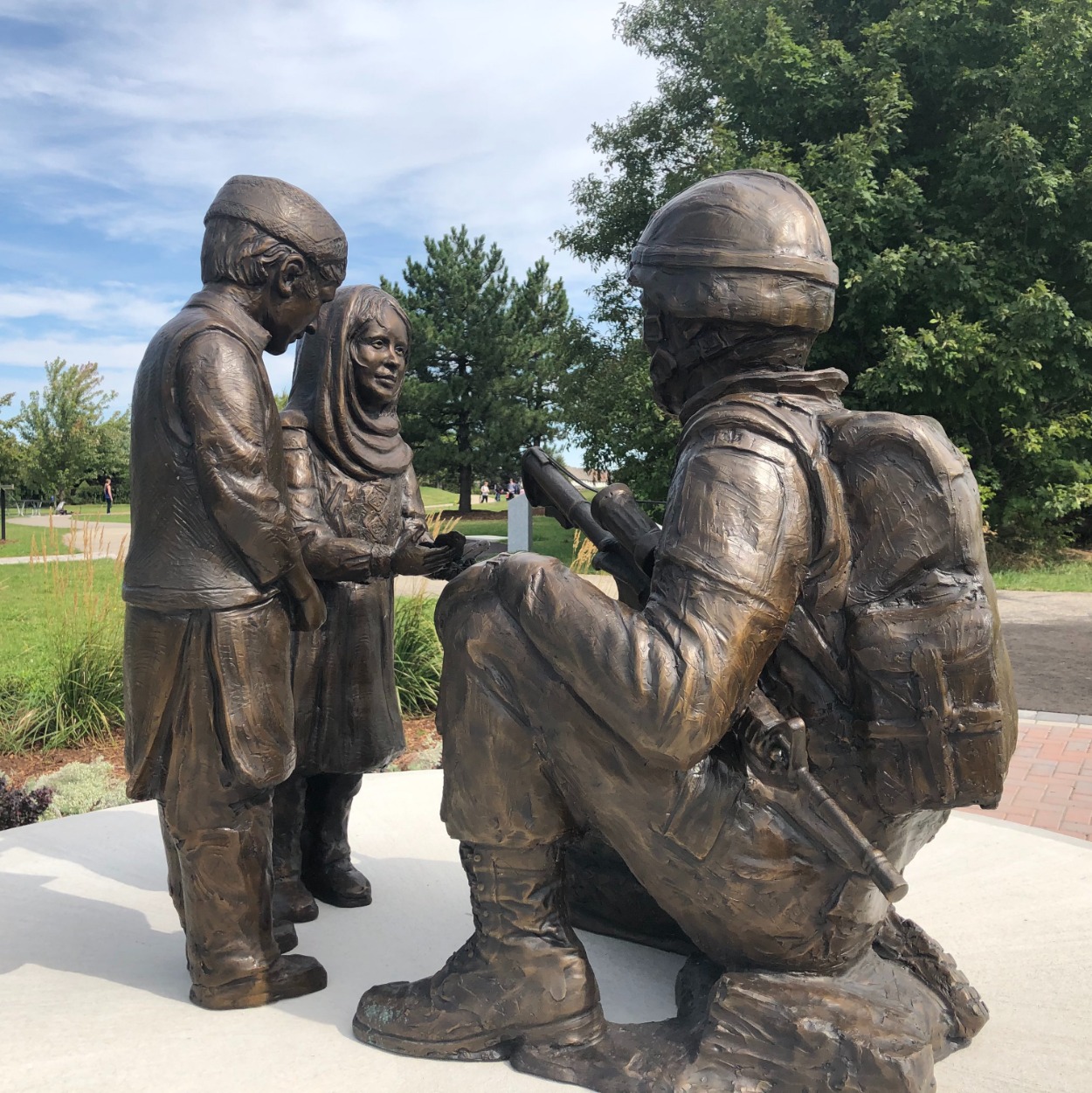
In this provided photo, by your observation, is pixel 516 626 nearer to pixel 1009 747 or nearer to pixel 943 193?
pixel 1009 747

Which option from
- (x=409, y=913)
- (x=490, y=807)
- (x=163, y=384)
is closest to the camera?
(x=490, y=807)

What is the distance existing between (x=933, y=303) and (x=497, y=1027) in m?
14.3

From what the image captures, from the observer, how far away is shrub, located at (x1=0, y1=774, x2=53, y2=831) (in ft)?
15.6

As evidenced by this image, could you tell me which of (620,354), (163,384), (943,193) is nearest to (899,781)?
(163,384)

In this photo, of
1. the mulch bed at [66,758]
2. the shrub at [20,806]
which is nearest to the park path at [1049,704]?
the mulch bed at [66,758]

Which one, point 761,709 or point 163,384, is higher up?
point 163,384

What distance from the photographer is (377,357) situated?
10.9ft

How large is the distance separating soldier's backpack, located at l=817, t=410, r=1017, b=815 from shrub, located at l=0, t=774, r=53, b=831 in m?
4.02

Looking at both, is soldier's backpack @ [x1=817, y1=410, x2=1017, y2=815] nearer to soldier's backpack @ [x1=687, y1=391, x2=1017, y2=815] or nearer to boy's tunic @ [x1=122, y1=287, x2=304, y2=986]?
soldier's backpack @ [x1=687, y1=391, x2=1017, y2=815]

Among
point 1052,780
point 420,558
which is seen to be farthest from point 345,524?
point 1052,780

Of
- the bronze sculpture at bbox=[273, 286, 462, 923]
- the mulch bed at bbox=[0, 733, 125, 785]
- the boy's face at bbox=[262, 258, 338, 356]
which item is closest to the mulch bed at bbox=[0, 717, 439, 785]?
the mulch bed at bbox=[0, 733, 125, 785]

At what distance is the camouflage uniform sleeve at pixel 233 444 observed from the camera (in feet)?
8.18

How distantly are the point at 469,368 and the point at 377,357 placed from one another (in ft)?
76.6

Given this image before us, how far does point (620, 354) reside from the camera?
18875 millimetres
